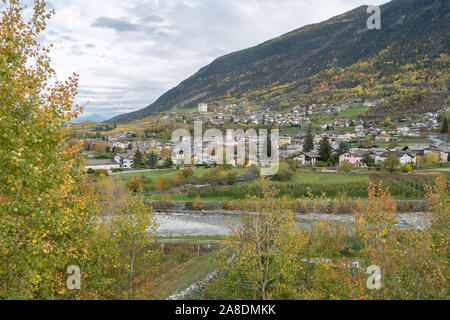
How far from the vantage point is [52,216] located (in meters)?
5.82

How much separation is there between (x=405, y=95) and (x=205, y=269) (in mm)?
137804

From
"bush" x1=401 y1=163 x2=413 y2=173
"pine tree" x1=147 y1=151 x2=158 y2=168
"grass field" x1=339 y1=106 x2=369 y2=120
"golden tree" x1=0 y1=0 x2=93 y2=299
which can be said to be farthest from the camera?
"grass field" x1=339 y1=106 x2=369 y2=120

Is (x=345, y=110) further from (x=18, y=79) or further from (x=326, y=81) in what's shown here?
(x=18, y=79)

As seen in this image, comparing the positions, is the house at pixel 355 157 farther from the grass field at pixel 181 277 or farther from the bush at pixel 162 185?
the grass field at pixel 181 277

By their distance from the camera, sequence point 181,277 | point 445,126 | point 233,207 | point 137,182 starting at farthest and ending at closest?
point 445,126 < point 137,182 < point 233,207 < point 181,277

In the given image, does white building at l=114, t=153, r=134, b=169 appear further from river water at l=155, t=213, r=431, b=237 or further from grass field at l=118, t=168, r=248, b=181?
river water at l=155, t=213, r=431, b=237

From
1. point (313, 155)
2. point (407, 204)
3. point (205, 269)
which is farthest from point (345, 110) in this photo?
point (205, 269)

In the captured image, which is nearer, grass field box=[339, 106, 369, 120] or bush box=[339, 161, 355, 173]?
bush box=[339, 161, 355, 173]

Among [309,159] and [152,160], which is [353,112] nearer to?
[309,159]

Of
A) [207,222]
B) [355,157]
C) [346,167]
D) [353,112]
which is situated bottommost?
[207,222]

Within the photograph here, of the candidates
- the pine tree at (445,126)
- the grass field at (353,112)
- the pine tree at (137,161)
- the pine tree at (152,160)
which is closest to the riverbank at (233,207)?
the pine tree at (152,160)

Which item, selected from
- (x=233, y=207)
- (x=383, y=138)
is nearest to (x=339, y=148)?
(x=383, y=138)

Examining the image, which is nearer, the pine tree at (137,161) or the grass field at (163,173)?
the grass field at (163,173)

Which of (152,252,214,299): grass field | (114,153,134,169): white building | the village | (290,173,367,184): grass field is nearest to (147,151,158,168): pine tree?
the village
